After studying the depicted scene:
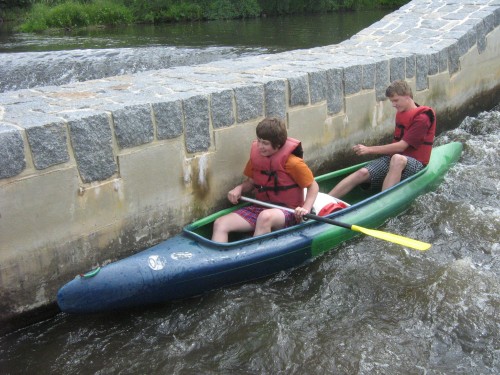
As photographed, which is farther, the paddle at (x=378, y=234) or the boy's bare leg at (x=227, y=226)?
the boy's bare leg at (x=227, y=226)

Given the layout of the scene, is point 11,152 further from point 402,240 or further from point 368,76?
Result: point 368,76

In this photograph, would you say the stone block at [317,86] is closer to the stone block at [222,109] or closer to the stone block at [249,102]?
the stone block at [249,102]

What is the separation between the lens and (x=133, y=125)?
130 inches

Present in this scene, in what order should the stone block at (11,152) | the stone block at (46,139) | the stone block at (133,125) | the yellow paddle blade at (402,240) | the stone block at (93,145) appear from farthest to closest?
1. the yellow paddle blade at (402,240)
2. the stone block at (133,125)
3. the stone block at (93,145)
4. the stone block at (46,139)
5. the stone block at (11,152)

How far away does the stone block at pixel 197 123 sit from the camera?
3.59 meters

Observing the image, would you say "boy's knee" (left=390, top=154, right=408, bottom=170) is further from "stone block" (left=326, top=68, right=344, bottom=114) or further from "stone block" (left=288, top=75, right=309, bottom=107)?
"stone block" (left=288, top=75, right=309, bottom=107)

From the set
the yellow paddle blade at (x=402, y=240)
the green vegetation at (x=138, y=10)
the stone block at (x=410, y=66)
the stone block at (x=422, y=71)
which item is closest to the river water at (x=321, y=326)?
the yellow paddle blade at (x=402, y=240)

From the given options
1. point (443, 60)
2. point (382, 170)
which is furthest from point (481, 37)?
point (382, 170)

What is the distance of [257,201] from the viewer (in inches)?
150

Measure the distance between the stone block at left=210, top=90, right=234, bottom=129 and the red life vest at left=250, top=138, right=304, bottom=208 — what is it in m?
0.25

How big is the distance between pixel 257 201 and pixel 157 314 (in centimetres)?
102

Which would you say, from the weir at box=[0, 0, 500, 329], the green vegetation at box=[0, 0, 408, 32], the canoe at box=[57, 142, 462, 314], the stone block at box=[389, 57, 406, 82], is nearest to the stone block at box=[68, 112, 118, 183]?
the weir at box=[0, 0, 500, 329]

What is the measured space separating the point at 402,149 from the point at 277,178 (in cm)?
133

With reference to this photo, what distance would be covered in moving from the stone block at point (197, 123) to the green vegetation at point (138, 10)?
48.9 feet
